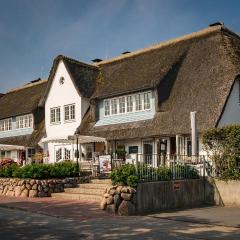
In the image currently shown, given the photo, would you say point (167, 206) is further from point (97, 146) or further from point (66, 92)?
point (66, 92)

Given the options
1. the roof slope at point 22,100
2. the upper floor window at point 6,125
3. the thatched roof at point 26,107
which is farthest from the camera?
the upper floor window at point 6,125

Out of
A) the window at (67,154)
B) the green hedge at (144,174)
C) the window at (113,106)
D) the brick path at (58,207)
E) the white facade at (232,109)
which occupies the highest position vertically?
the window at (113,106)

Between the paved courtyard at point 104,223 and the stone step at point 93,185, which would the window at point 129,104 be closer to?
the stone step at point 93,185

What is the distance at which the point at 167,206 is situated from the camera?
17.8 m

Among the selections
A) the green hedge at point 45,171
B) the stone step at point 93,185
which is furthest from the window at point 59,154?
the stone step at point 93,185

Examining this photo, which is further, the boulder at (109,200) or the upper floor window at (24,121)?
the upper floor window at (24,121)

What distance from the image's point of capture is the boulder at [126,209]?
16.1 metres

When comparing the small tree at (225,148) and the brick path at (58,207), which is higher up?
the small tree at (225,148)

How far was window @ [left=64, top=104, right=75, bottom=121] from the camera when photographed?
Answer: 33.9m

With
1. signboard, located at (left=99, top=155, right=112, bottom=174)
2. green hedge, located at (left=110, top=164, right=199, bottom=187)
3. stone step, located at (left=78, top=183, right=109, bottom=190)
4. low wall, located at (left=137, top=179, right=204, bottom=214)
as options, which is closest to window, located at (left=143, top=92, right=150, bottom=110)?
signboard, located at (left=99, top=155, right=112, bottom=174)

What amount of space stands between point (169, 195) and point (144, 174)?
145cm

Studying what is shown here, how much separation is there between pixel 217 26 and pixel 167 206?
15.4 metres

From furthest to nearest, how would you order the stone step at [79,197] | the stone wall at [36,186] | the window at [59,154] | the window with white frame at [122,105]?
the window at [59,154]
the window with white frame at [122,105]
the stone wall at [36,186]
the stone step at [79,197]

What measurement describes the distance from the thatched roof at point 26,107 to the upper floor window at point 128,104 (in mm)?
7717
